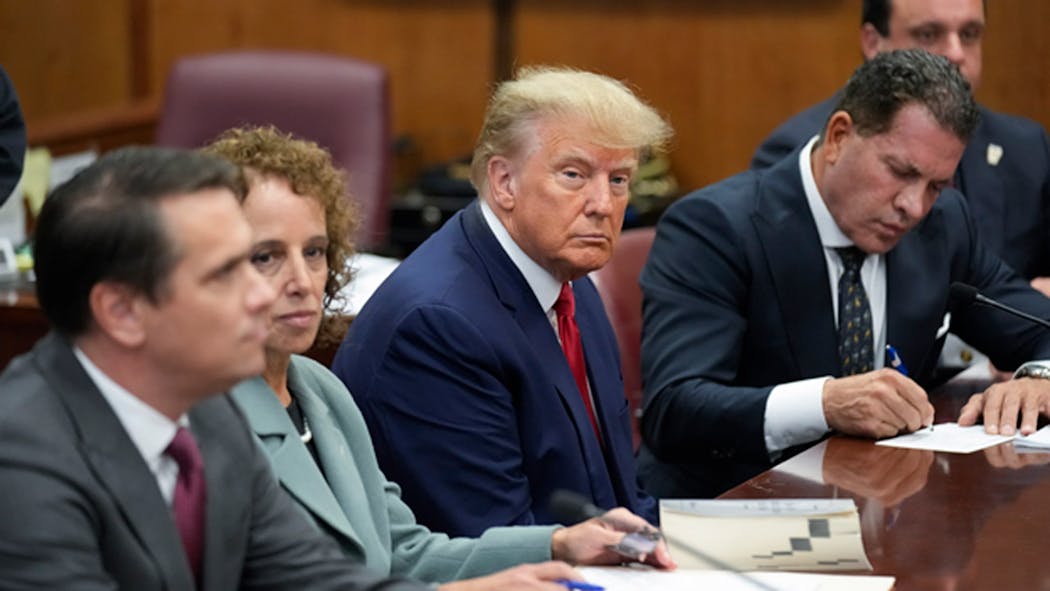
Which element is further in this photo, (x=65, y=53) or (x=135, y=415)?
(x=65, y=53)

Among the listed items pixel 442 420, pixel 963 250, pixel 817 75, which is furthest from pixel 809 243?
pixel 817 75

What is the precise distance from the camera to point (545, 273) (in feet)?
8.51

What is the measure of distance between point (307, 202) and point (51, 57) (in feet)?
17.1

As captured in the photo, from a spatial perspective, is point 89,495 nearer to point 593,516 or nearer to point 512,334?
point 593,516

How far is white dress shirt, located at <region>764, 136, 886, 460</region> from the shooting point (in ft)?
9.32

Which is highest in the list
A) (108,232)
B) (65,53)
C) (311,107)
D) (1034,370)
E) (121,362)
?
(108,232)

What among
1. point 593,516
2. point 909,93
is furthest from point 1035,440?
point 593,516

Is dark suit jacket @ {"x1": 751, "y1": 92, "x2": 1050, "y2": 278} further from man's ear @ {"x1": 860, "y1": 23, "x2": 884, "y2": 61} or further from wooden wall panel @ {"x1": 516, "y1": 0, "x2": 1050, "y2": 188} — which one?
wooden wall panel @ {"x1": 516, "y1": 0, "x2": 1050, "y2": 188}

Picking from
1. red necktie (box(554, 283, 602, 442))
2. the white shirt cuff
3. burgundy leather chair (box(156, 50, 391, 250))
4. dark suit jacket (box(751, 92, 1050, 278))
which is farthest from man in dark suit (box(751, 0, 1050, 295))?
burgundy leather chair (box(156, 50, 391, 250))

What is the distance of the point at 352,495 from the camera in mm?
2070

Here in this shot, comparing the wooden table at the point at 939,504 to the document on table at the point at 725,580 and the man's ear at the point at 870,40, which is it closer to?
the document on table at the point at 725,580

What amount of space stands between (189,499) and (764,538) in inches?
29.0

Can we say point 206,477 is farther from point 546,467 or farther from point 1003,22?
point 1003,22

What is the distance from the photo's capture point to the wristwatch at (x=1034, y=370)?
9.96 ft
